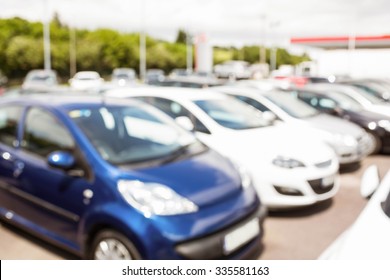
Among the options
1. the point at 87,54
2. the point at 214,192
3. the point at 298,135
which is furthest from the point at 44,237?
the point at 87,54

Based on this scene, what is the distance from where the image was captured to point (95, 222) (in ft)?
8.53

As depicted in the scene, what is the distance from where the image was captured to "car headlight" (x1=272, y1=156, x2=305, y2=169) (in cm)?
406

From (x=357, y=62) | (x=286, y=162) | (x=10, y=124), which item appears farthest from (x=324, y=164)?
(x=357, y=62)

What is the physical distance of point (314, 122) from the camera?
239 inches

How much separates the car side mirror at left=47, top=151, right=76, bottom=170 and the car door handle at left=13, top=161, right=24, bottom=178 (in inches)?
18.9

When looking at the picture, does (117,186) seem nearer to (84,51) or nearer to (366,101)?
(366,101)

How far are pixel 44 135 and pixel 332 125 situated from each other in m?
4.48

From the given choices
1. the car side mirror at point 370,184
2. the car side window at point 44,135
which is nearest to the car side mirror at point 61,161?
the car side window at point 44,135

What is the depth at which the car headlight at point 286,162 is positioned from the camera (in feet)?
13.3

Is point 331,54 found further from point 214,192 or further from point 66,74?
point 214,192

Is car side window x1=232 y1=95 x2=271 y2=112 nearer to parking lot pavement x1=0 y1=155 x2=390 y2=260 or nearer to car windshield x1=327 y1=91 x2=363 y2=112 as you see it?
parking lot pavement x1=0 y1=155 x2=390 y2=260

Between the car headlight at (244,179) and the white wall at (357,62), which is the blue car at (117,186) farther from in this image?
the white wall at (357,62)

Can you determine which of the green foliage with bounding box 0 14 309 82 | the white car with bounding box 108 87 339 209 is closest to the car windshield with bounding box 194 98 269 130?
the white car with bounding box 108 87 339 209
